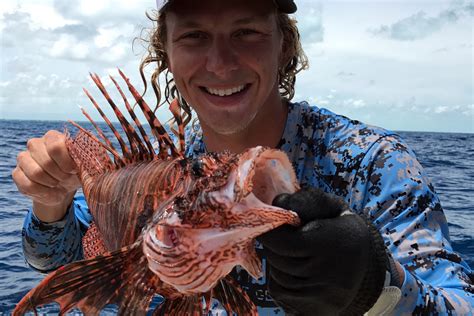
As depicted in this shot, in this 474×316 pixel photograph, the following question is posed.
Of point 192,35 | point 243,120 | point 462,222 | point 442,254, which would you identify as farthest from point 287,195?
point 462,222

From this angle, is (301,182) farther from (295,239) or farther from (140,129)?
(295,239)

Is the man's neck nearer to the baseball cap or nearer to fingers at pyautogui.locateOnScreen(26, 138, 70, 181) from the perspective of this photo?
→ the baseball cap

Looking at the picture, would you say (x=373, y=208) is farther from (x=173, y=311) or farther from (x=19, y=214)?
(x=19, y=214)

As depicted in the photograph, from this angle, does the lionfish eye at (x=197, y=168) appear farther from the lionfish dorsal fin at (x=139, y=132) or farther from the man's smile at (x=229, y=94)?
the man's smile at (x=229, y=94)

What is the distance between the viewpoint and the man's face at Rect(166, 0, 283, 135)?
10.3 ft

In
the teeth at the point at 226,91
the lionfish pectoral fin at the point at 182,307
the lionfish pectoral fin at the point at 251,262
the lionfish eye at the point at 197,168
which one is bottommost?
the lionfish pectoral fin at the point at 182,307

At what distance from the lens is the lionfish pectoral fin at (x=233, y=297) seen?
2.17 m

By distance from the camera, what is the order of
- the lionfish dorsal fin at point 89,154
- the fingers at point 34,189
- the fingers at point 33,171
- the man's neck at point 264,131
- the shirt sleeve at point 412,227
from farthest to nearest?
the man's neck at point 264,131 < the fingers at point 34,189 < the fingers at point 33,171 < the lionfish dorsal fin at point 89,154 < the shirt sleeve at point 412,227

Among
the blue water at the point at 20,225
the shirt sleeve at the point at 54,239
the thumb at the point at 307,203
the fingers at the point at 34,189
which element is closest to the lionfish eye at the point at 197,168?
the thumb at the point at 307,203

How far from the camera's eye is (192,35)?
327cm

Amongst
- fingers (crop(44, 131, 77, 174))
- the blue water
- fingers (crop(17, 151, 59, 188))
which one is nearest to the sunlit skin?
fingers (crop(44, 131, 77, 174))

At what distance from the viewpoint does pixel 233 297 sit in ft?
7.16

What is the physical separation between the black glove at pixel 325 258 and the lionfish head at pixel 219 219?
64 mm

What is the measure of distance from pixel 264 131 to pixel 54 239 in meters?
1.96
